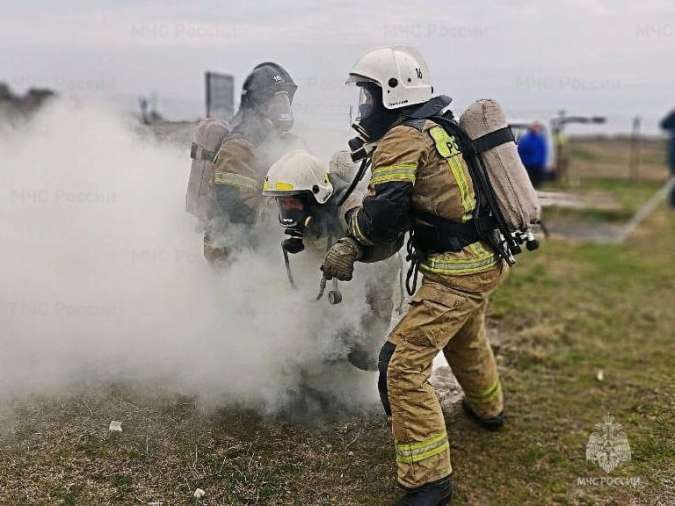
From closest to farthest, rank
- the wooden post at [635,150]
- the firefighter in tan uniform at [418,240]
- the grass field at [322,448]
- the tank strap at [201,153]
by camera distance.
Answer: the firefighter in tan uniform at [418,240], the grass field at [322,448], the tank strap at [201,153], the wooden post at [635,150]

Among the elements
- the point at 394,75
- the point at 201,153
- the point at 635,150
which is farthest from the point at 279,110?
the point at 635,150

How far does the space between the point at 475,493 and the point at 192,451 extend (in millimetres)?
1746

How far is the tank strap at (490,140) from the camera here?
3.89 meters

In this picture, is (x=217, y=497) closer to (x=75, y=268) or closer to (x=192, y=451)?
(x=192, y=451)

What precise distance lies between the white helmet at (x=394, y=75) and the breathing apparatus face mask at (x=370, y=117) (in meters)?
0.06

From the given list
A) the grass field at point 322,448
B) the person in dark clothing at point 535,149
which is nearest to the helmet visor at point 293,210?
the grass field at point 322,448

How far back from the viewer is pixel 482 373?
4.69 meters

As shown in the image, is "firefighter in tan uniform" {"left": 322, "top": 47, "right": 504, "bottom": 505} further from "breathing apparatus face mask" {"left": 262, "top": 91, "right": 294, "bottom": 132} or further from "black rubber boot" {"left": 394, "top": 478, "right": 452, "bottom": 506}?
"breathing apparatus face mask" {"left": 262, "top": 91, "right": 294, "bottom": 132}

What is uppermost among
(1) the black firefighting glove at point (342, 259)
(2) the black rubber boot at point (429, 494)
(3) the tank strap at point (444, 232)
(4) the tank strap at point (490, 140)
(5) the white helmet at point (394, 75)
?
(5) the white helmet at point (394, 75)

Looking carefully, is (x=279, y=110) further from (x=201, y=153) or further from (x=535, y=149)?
(x=535, y=149)

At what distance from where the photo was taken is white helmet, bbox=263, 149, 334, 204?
4086 mm

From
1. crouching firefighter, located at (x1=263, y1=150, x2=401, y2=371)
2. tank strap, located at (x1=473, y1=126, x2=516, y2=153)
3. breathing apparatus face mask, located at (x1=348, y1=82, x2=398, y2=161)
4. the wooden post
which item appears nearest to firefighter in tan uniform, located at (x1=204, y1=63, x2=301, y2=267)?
crouching firefighter, located at (x1=263, y1=150, x2=401, y2=371)

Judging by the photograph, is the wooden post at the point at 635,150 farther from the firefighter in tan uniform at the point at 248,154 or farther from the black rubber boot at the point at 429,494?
the black rubber boot at the point at 429,494

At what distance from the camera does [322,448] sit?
4.43m
